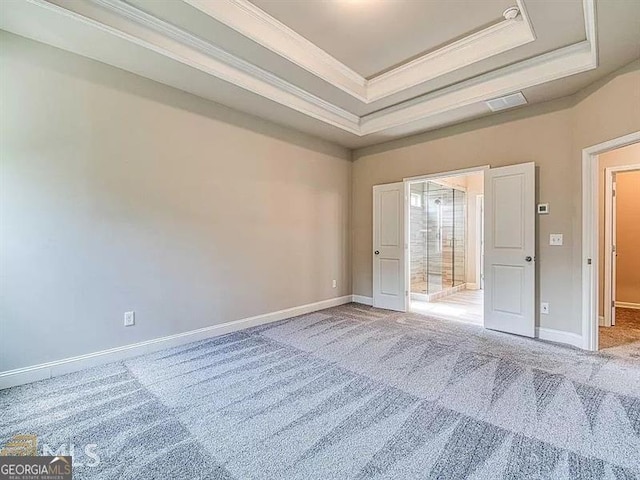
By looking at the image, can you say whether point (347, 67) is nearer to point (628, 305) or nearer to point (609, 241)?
point (609, 241)

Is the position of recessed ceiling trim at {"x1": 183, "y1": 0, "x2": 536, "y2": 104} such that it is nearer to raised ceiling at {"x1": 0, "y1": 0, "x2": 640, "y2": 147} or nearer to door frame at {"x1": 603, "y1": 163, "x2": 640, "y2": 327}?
raised ceiling at {"x1": 0, "y1": 0, "x2": 640, "y2": 147}

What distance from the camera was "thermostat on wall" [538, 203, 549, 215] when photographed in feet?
11.6

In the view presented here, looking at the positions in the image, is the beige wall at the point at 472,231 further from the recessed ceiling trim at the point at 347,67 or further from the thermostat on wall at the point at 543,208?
the recessed ceiling trim at the point at 347,67

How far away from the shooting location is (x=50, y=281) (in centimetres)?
259

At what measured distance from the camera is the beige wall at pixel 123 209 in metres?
2.46

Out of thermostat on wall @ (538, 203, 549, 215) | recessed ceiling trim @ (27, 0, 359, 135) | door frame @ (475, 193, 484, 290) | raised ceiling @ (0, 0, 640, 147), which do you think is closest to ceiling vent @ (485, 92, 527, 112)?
raised ceiling @ (0, 0, 640, 147)

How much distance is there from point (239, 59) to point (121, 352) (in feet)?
10.1

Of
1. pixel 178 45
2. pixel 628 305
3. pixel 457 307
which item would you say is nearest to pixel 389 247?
pixel 457 307

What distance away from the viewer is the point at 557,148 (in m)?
3.46

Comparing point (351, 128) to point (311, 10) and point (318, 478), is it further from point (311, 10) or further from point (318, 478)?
point (318, 478)

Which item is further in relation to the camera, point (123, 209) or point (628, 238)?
point (628, 238)

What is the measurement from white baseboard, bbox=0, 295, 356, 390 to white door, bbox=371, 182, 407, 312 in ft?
5.29

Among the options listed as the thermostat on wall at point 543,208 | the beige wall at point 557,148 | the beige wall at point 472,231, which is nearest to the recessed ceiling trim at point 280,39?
the beige wall at point 557,148

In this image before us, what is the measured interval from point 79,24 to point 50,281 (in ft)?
6.76
